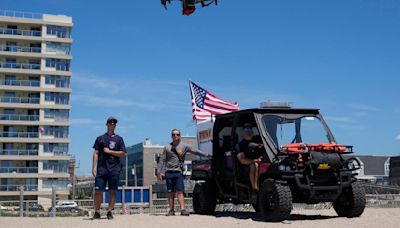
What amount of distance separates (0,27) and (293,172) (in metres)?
75.4

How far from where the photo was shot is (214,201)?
1112 centimetres

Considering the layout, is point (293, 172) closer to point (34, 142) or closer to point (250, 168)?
point (250, 168)

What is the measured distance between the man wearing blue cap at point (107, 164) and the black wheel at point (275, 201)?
2.63 m

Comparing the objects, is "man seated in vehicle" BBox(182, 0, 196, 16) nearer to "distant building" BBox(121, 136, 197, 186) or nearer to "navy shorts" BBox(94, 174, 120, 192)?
"navy shorts" BBox(94, 174, 120, 192)

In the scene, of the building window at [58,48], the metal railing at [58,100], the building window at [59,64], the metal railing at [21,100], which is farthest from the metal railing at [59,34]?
the metal railing at [21,100]

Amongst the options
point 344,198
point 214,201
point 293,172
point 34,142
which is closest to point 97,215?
point 214,201

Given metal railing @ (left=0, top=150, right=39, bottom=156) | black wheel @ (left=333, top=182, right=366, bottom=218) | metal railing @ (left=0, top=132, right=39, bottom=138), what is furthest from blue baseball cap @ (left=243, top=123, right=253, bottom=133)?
metal railing @ (left=0, top=132, right=39, bottom=138)

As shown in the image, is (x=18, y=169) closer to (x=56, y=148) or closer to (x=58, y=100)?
(x=56, y=148)

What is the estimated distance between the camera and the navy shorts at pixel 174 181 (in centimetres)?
1054

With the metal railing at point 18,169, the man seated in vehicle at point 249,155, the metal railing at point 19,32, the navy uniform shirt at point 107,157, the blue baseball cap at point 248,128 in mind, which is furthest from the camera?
the metal railing at point 19,32

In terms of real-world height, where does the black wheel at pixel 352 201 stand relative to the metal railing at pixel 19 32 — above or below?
below

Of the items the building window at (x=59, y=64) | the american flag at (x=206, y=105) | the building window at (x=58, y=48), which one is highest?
the building window at (x=58, y=48)

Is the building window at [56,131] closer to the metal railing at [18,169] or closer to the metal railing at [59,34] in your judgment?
the metal railing at [18,169]

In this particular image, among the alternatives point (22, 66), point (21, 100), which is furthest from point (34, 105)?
point (22, 66)
